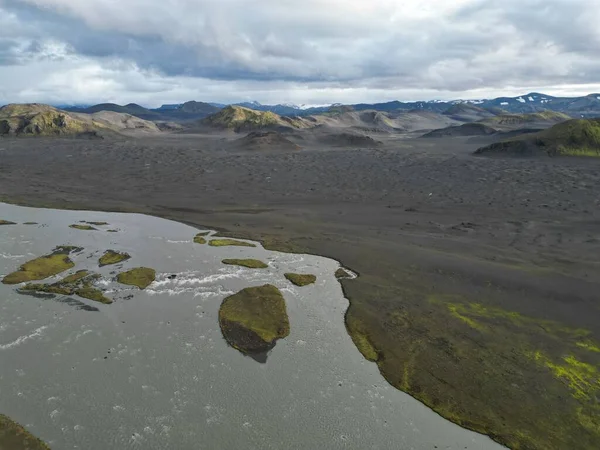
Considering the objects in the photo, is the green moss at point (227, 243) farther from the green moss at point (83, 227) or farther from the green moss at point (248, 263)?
the green moss at point (83, 227)

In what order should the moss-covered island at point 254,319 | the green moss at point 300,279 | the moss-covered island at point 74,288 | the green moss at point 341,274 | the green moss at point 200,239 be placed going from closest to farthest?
1. the moss-covered island at point 254,319
2. the moss-covered island at point 74,288
3. the green moss at point 300,279
4. the green moss at point 341,274
5. the green moss at point 200,239

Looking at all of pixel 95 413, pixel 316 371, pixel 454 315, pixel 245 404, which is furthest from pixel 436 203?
pixel 95 413

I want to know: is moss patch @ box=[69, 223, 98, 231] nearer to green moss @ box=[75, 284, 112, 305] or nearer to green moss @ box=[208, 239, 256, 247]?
green moss @ box=[208, 239, 256, 247]

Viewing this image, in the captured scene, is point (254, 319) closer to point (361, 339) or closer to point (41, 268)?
point (361, 339)

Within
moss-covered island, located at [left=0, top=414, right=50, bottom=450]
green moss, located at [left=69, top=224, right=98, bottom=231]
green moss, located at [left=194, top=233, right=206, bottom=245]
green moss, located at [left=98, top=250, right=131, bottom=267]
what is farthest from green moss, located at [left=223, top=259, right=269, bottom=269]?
moss-covered island, located at [left=0, top=414, right=50, bottom=450]

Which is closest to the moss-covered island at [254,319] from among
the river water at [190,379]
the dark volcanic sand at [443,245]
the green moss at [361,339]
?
the river water at [190,379]

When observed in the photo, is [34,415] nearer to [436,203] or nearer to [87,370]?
[87,370]
